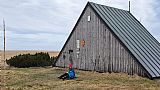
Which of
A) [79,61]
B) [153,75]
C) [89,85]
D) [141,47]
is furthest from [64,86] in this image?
[79,61]

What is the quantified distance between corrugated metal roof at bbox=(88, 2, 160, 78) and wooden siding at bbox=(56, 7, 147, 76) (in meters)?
0.46

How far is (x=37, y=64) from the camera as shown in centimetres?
3488

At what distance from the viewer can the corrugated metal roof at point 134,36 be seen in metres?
22.4

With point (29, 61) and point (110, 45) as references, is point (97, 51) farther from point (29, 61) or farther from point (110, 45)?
point (29, 61)

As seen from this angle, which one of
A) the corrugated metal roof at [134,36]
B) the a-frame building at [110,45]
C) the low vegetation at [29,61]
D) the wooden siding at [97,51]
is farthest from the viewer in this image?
the low vegetation at [29,61]

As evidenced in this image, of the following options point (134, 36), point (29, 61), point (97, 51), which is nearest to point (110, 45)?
point (97, 51)

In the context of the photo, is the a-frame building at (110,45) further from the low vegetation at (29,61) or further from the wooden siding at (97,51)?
the low vegetation at (29,61)

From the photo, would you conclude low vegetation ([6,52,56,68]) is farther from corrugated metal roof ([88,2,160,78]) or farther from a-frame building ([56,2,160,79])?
corrugated metal roof ([88,2,160,78])

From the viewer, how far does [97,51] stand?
1051 inches

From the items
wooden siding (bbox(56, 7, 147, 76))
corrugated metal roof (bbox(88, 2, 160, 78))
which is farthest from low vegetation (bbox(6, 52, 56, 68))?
corrugated metal roof (bbox(88, 2, 160, 78))

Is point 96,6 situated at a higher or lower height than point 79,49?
higher

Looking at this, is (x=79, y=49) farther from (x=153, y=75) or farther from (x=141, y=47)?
(x=153, y=75)

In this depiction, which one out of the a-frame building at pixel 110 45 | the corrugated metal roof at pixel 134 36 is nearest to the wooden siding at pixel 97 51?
the a-frame building at pixel 110 45

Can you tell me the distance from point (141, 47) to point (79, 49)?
7248 mm
